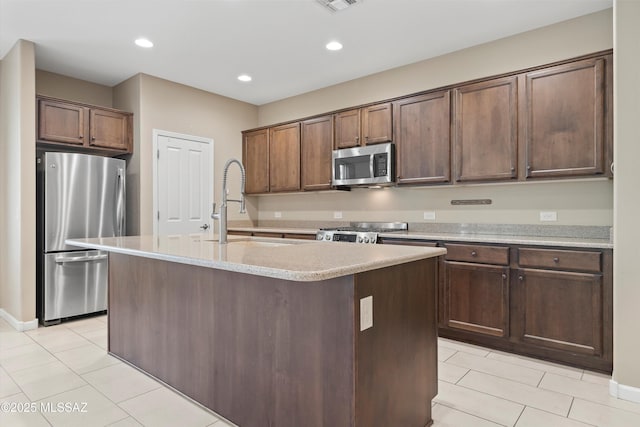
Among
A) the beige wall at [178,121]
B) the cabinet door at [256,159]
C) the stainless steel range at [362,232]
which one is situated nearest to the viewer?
the stainless steel range at [362,232]

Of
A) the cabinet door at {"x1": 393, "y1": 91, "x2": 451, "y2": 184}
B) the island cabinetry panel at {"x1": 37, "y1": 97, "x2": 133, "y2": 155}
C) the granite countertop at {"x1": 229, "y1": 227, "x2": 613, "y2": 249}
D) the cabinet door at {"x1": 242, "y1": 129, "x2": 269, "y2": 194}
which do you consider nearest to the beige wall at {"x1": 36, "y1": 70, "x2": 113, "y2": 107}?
the island cabinetry panel at {"x1": 37, "y1": 97, "x2": 133, "y2": 155}

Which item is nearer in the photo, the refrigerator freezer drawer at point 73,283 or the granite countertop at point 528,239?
the granite countertop at point 528,239

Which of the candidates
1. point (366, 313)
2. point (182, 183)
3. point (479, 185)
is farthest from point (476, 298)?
point (182, 183)

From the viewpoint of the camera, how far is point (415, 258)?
1.79m

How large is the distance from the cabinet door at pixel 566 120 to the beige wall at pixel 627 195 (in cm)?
57

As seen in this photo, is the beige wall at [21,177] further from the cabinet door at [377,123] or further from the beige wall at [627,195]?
the beige wall at [627,195]

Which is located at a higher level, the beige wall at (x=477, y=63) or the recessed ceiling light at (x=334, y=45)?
the recessed ceiling light at (x=334, y=45)

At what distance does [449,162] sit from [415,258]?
6.91 feet

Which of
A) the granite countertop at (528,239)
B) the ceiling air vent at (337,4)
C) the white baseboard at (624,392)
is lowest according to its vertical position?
the white baseboard at (624,392)

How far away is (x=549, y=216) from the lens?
3352 mm

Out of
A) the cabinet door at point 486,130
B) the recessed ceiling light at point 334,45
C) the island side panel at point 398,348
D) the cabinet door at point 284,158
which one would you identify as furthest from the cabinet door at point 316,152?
the island side panel at point 398,348

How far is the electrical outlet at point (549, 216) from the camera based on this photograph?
10.9 feet

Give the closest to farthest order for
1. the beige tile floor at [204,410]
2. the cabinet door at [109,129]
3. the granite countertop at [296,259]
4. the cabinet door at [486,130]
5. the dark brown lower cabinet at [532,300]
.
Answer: the granite countertop at [296,259], the beige tile floor at [204,410], the dark brown lower cabinet at [532,300], the cabinet door at [486,130], the cabinet door at [109,129]

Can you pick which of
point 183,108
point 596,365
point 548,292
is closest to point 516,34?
point 548,292
